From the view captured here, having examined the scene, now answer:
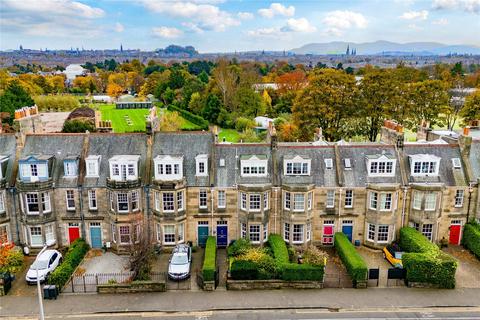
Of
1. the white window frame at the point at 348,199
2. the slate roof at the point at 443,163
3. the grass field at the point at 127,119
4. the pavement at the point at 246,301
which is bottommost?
the pavement at the point at 246,301

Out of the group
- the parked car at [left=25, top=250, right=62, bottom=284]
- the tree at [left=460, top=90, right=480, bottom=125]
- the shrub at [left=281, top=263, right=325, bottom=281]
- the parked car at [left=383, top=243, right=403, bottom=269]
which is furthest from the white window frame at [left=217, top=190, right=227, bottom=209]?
the tree at [left=460, top=90, right=480, bottom=125]

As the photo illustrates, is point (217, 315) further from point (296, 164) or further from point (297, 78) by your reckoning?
point (297, 78)

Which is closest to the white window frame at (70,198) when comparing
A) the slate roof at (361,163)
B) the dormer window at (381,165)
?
the slate roof at (361,163)

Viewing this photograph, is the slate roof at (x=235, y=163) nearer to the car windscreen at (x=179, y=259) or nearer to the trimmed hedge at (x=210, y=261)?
the trimmed hedge at (x=210, y=261)

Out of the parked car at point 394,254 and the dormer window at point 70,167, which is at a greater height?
the dormer window at point 70,167

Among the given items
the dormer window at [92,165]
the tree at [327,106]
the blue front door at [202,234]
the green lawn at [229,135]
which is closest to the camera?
the dormer window at [92,165]

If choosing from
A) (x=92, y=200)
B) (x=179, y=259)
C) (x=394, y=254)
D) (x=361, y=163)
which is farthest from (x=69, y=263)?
(x=394, y=254)

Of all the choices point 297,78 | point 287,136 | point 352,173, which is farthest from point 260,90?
point 352,173
